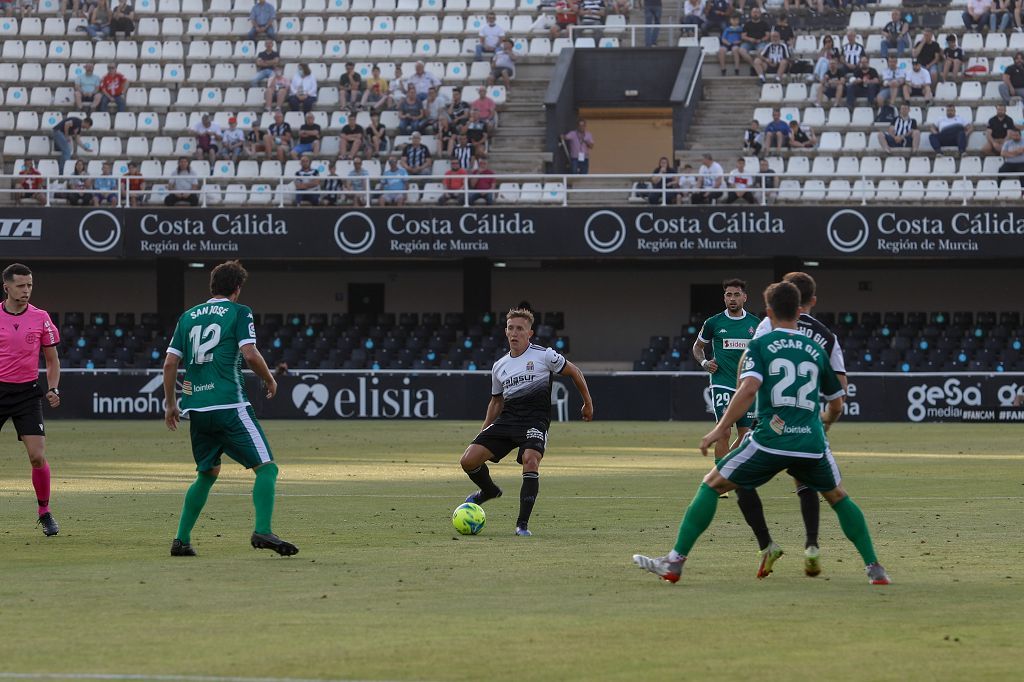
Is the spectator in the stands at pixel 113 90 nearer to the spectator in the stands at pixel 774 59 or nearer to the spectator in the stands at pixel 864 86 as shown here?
the spectator in the stands at pixel 774 59

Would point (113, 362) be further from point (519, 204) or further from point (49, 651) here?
point (49, 651)

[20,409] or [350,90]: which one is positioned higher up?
[350,90]

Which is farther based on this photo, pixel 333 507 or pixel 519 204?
pixel 519 204

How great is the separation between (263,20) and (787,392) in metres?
37.0

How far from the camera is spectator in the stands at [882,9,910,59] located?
40.2m

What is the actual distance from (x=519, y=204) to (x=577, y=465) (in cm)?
1660

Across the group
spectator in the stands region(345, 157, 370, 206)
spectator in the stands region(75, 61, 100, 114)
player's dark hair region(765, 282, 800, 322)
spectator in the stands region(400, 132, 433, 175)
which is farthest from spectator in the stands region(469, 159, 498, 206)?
player's dark hair region(765, 282, 800, 322)

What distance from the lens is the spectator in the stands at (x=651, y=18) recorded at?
4238cm

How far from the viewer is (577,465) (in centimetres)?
2141

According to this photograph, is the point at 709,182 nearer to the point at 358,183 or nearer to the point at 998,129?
the point at 998,129

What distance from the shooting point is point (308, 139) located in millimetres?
39594

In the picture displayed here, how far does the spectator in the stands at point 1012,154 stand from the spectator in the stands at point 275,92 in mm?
18145

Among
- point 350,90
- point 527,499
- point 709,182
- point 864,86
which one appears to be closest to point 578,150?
point 709,182

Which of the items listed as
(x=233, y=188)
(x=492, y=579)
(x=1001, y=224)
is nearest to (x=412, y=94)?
(x=233, y=188)
